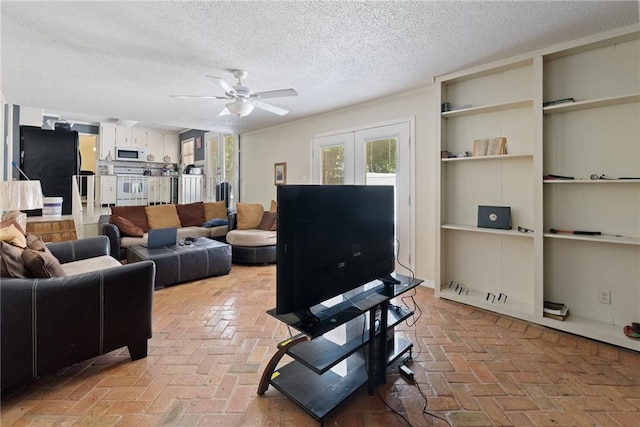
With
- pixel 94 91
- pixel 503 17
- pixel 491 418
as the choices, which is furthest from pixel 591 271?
pixel 94 91

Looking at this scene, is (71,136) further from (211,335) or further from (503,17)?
(503,17)

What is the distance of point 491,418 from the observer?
1.55 meters

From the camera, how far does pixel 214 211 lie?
19.1 feet

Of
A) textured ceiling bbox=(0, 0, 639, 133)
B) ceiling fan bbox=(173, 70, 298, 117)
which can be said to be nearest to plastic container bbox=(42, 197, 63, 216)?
textured ceiling bbox=(0, 0, 639, 133)

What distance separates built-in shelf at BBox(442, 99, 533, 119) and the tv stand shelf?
200 cm

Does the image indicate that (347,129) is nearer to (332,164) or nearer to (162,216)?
(332,164)

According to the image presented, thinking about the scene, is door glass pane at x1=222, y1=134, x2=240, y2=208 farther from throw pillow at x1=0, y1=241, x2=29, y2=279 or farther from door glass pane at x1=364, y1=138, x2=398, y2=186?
throw pillow at x1=0, y1=241, x2=29, y2=279

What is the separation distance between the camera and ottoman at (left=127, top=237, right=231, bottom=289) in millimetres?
3488

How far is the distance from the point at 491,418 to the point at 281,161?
485 centimetres

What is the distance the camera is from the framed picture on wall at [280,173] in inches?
220

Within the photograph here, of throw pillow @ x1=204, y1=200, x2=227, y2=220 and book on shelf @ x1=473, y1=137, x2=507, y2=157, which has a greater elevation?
book on shelf @ x1=473, y1=137, x2=507, y2=157

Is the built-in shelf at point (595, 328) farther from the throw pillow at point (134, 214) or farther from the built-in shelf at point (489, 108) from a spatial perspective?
the throw pillow at point (134, 214)

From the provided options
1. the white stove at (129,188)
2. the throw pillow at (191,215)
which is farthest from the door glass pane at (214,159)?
the white stove at (129,188)

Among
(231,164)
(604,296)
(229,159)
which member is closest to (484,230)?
(604,296)
